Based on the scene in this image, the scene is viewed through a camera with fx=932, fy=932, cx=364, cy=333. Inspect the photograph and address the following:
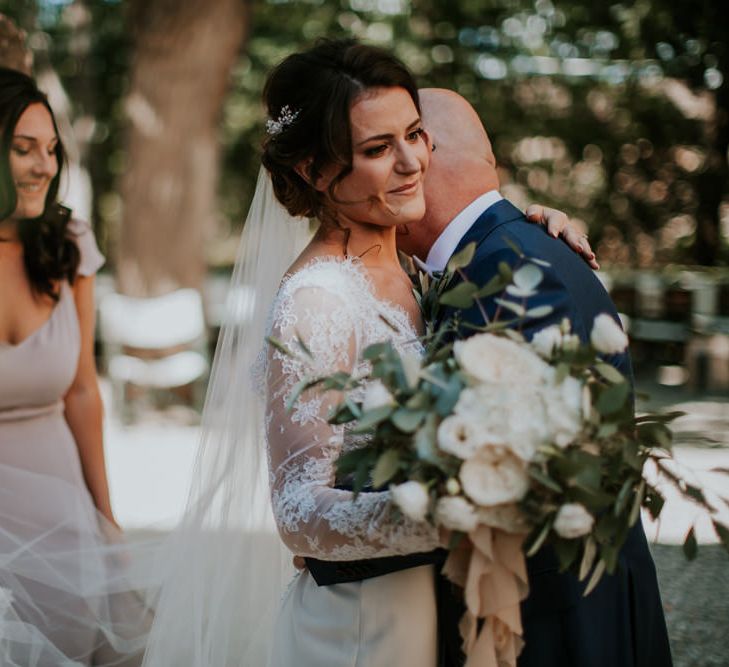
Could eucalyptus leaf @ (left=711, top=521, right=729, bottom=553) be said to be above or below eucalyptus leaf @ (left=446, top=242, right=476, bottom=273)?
below

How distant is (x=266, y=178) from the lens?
2863mm

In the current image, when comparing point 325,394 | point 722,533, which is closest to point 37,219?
point 325,394

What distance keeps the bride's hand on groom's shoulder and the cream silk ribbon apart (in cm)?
99

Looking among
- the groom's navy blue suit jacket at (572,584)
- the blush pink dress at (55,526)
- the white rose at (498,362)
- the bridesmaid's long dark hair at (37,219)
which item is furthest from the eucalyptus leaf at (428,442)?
Result: the bridesmaid's long dark hair at (37,219)

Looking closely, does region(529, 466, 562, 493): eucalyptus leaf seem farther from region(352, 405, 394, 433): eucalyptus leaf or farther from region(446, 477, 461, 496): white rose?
region(352, 405, 394, 433): eucalyptus leaf

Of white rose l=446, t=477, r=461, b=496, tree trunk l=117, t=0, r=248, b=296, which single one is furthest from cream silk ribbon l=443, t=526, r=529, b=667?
tree trunk l=117, t=0, r=248, b=296

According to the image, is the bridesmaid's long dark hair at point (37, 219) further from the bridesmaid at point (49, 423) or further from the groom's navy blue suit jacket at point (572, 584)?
the groom's navy blue suit jacket at point (572, 584)

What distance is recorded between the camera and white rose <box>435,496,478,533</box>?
1.57 metres

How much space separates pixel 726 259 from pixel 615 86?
13.3ft

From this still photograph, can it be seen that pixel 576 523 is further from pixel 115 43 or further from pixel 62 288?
pixel 115 43

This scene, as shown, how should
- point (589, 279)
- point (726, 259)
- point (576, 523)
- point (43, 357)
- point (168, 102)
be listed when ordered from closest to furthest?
point (576, 523)
point (589, 279)
point (43, 357)
point (168, 102)
point (726, 259)

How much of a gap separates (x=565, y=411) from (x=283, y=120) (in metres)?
1.17

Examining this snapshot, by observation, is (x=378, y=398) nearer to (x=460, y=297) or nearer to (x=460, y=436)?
(x=460, y=436)

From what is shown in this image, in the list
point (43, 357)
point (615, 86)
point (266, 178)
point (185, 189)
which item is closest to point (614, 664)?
point (266, 178)
